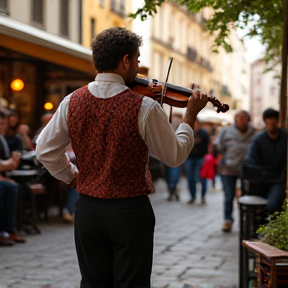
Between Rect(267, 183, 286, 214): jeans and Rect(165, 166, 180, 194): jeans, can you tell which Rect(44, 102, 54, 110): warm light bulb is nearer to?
Rect(165, 166, 180, 194): jeans

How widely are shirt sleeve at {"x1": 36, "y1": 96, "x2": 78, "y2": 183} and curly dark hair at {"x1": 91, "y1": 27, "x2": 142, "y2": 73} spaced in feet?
0.92

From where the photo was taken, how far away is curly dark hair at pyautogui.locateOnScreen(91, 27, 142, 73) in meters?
4.02

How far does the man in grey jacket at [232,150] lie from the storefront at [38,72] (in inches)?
165

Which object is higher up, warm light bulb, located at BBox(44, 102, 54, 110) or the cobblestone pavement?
warm light bulb, located at BBox(44, 102, 54, 110)

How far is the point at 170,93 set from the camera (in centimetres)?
425

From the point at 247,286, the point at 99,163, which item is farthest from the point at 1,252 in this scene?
the point at 99,163

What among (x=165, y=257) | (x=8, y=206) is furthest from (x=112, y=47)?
(x=8, y=206)

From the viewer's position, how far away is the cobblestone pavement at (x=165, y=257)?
7.69 metres

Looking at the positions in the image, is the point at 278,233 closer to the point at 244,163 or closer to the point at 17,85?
the point at 244,163

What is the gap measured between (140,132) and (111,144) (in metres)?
0.16

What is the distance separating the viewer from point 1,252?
9.68 meters

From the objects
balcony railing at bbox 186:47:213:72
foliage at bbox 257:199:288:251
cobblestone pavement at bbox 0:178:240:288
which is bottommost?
cobblestone pavement at bbox 0:178:240:288

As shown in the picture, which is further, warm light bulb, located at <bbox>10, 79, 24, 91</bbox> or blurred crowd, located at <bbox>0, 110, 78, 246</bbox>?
warm light bulb, located at <bbox>10, 79, 24, 91</bbox>

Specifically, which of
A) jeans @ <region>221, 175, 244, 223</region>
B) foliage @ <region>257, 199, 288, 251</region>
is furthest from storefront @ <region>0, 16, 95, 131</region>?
foliage @ <region>257, 199, 288, 251</region>
